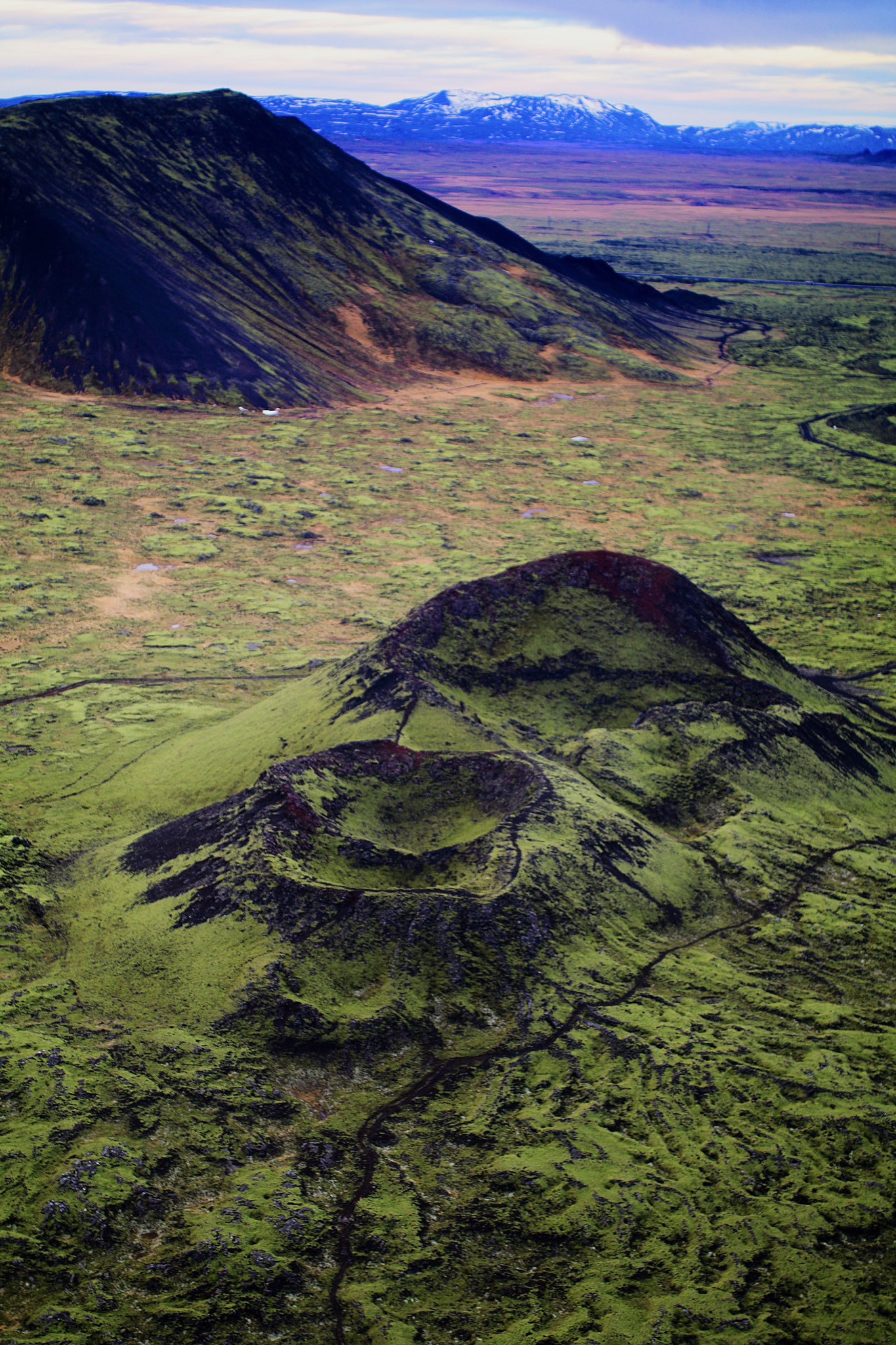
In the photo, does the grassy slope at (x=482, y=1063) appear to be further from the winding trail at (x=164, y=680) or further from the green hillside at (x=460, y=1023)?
the winding trail at (x=164, y=680)

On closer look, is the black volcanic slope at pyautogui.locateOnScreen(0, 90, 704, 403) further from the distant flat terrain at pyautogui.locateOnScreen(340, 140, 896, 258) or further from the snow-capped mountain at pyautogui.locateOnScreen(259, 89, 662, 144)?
the snow-capped mountain at pyautogui.locateOnScreen(259, 89, 662, 144)

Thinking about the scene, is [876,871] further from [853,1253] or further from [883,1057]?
[853,1253]

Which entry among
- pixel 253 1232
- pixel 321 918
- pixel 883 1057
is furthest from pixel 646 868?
pixel 253 1232

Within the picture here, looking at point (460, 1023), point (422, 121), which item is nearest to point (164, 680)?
point (460, 1023)

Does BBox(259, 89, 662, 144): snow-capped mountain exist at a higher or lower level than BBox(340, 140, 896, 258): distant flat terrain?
higher

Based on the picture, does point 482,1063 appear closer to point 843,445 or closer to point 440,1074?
point 440,1074

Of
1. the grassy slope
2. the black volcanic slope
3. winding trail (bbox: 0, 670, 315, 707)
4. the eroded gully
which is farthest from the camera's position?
the black volcanic slope

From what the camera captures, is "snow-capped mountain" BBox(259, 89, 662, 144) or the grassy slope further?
"snow-capped mountain" BBox(259, 89, 662, 144)

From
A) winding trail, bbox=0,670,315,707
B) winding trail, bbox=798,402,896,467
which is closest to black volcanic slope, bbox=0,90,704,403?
winding trail, bbox=798,402,896,467

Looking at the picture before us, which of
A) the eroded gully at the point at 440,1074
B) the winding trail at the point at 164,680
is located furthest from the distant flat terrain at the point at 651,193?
the eroded gully at the point at 440,1074
